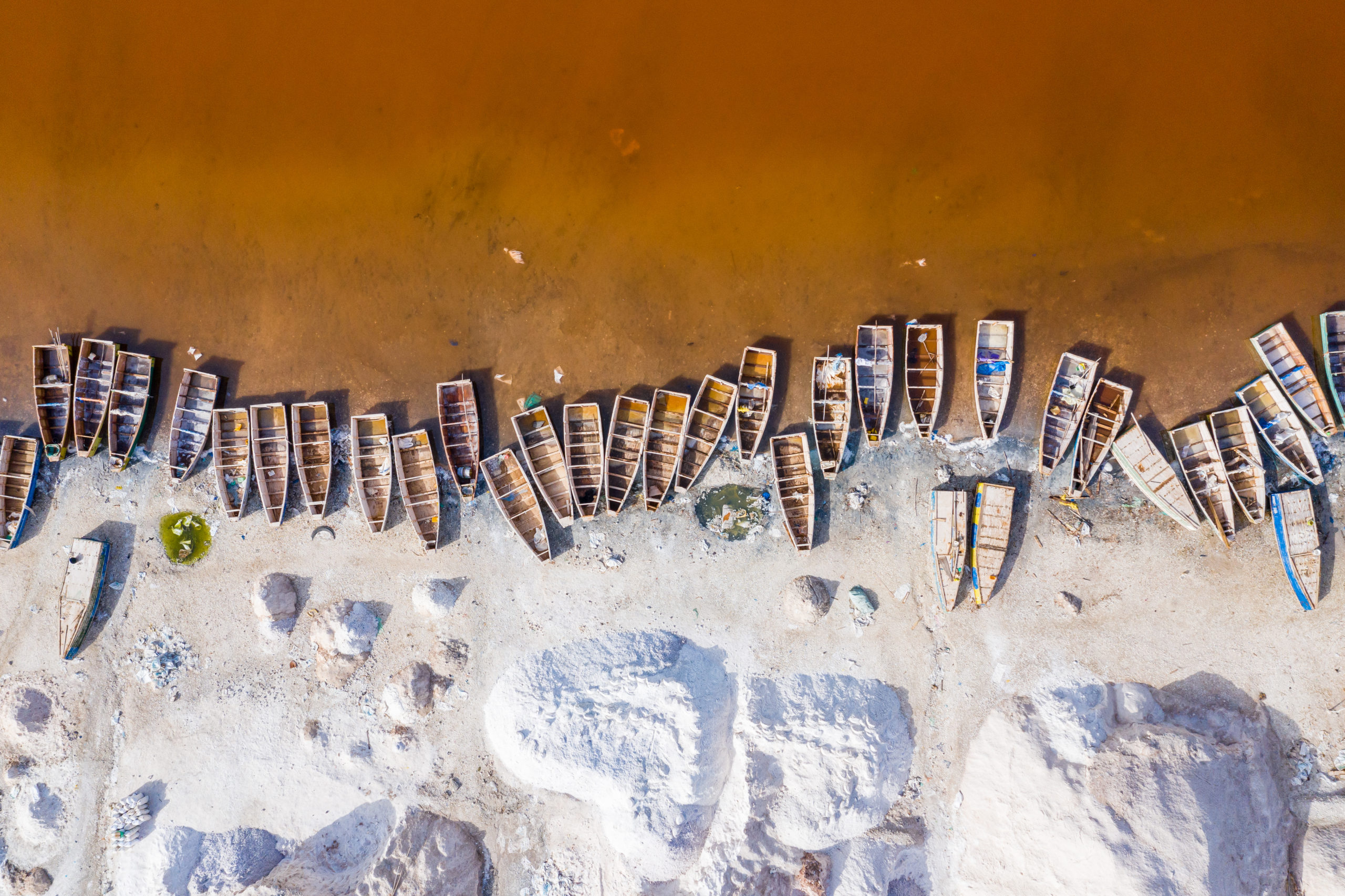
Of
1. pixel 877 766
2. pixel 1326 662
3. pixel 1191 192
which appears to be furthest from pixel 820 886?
pixel 1191 192

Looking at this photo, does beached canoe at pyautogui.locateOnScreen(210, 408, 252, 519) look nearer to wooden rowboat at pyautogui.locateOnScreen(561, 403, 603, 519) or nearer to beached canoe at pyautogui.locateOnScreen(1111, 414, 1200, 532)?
wooden rowboat at pyautogui.locateOnScreen(561, 403, 603, 519)

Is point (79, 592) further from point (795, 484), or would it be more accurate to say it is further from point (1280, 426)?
point (1280, 426)

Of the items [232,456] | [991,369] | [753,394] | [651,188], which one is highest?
[651,188]

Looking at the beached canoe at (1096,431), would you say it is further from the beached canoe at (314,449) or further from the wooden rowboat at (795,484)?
the beached canoe at (314,449)

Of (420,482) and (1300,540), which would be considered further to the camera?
(420,482)

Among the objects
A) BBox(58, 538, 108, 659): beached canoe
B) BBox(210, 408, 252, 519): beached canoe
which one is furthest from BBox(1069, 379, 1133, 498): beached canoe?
BBox(58, 538, 108, 659): beached canoe

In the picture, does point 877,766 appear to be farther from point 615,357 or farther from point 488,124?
point 488,124

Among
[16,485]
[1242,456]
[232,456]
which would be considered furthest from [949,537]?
[16,485]
